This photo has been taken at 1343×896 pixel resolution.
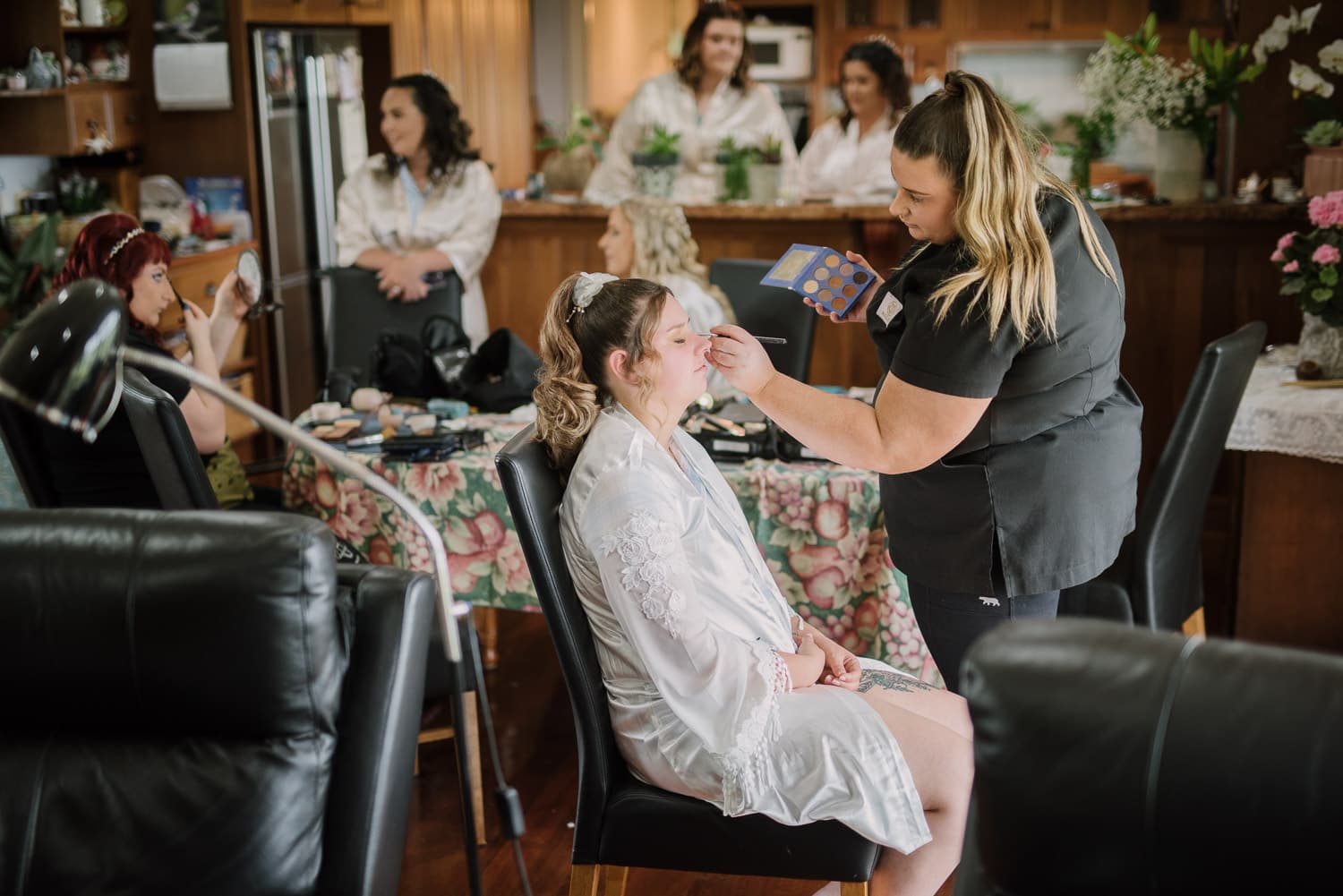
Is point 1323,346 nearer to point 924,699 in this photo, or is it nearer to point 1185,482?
point 1185,482

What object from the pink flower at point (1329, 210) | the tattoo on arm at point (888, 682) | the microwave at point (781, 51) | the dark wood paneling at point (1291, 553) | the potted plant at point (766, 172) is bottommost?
the dark wood paneling at point (1291, 553)

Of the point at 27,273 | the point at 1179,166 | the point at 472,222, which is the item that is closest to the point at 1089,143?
the point at 1179,166

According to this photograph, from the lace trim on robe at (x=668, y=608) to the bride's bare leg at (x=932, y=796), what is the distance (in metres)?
0.19

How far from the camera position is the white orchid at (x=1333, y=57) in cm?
355

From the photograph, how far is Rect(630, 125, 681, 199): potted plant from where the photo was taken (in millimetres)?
4449

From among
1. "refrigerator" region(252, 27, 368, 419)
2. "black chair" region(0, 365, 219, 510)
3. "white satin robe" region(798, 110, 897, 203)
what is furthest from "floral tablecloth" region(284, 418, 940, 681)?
"refrigerator" region(252, 27, 368, 419)

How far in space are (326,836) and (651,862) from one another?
20.2 inches

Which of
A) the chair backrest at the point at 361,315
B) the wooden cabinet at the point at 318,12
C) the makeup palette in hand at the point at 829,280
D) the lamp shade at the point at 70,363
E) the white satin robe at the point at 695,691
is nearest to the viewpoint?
the lamp shade at the point at 70,363

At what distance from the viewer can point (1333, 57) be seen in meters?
3.56

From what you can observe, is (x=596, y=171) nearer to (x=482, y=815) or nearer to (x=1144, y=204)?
(x=1144, y=204)

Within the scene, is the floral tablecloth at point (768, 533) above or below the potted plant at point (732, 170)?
below

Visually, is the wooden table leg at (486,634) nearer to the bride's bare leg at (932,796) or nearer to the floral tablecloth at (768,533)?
the floral tablecloth at (768,533)

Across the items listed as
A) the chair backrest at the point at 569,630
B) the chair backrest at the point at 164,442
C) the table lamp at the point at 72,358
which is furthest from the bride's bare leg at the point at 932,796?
the chair backrest at the point at 164,442

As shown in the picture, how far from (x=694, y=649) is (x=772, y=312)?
74.8 inches
